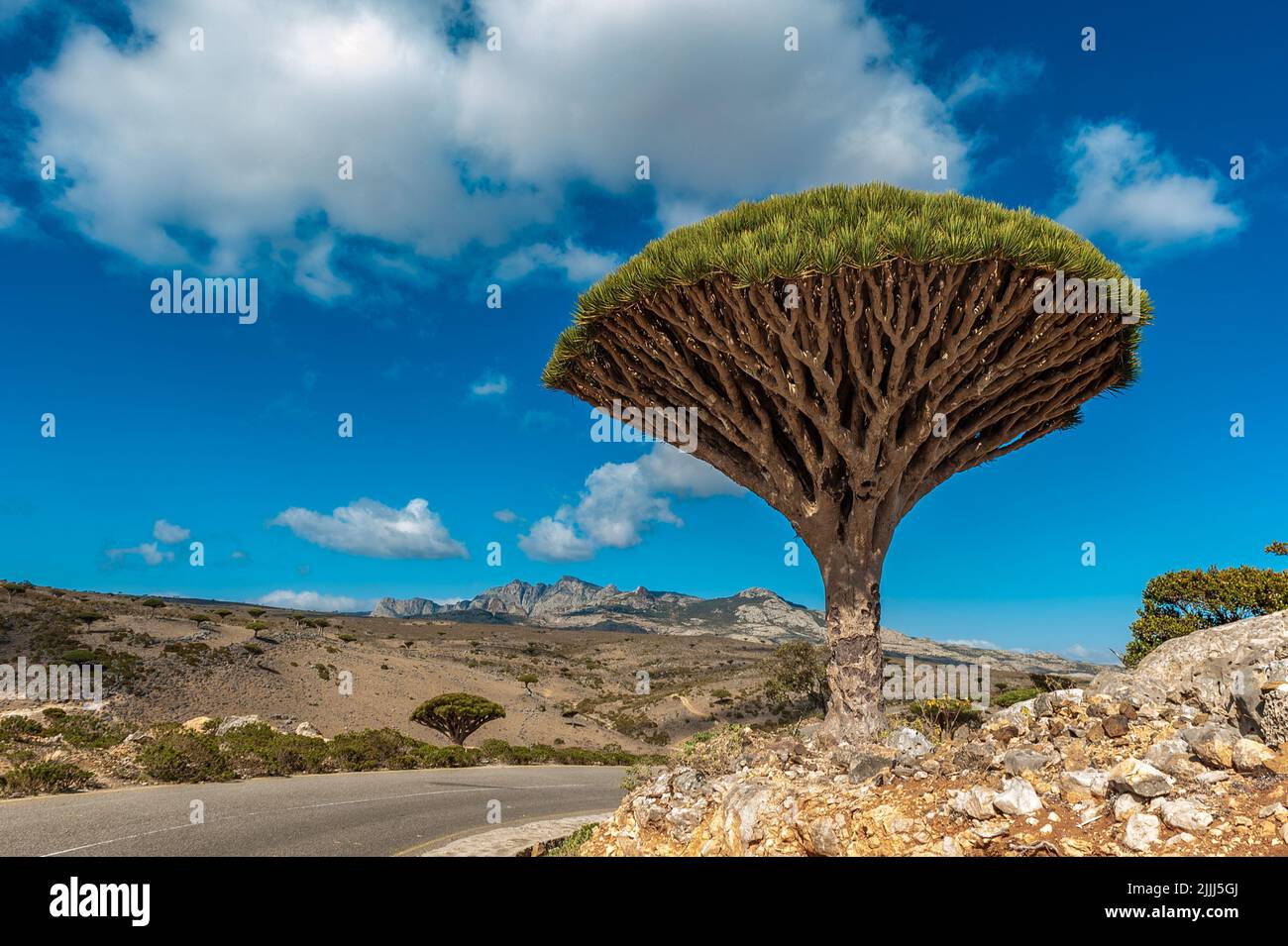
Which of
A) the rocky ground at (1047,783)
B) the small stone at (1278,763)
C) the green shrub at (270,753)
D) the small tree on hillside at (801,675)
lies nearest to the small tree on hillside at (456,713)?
the green shrub at (270,753)

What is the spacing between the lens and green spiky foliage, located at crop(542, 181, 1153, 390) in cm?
843

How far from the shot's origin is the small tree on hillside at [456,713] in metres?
31.5

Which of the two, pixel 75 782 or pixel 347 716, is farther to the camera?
pixel 347 716

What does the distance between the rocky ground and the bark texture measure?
2.89 m

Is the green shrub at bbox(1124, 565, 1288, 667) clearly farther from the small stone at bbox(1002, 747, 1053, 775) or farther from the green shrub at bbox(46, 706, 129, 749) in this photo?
the green shrub at bbox(46, 706, 129, 749)

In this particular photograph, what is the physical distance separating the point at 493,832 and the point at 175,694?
27.5 meters

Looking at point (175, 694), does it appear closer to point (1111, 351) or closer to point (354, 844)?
point (354, 844)

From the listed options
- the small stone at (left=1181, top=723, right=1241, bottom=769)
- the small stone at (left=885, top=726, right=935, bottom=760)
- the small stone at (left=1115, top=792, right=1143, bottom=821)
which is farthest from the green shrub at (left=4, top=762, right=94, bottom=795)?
the small stone at (left=1181, top=723, right=1241, bottom=769)

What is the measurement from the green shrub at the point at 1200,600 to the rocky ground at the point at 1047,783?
10296 mm

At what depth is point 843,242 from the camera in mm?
8477

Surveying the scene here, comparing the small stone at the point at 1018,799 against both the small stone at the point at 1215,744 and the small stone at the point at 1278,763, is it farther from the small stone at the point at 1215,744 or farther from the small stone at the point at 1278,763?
the small stone at the point at 1278,763

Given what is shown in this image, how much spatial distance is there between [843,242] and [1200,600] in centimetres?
1512
